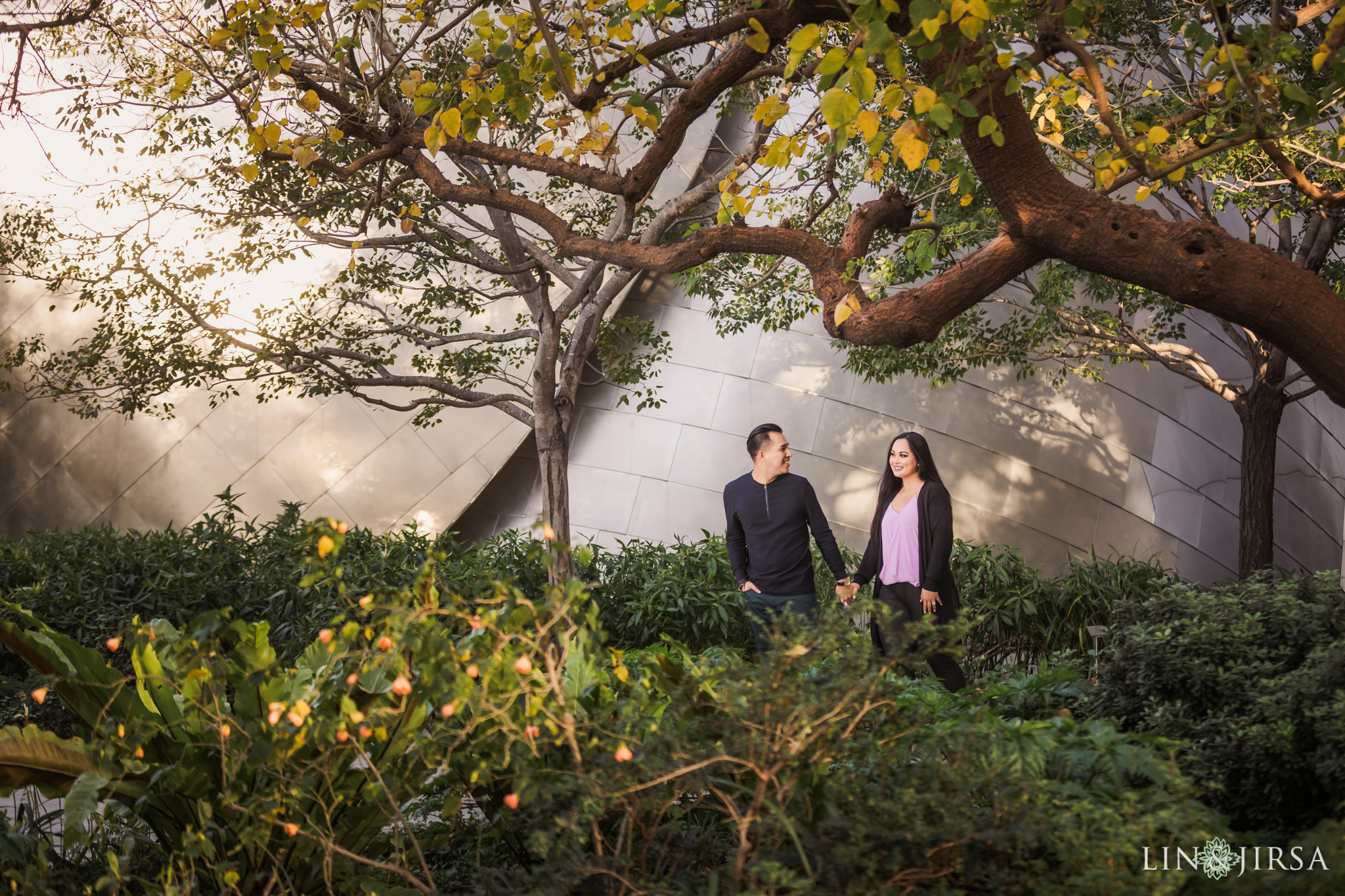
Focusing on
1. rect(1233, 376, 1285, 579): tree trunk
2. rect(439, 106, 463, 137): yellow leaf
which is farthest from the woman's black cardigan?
rect(1233, 376, 1285, 579): tree trunk

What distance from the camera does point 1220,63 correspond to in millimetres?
3182

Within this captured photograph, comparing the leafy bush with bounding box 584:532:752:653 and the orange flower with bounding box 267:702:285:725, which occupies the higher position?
the leafy bush with bounding box 584:532:752:653

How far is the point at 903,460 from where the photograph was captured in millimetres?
4867

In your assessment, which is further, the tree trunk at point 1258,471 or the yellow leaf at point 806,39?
the tree trunk at point 1258,471

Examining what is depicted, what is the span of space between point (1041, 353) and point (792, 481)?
6.06 m

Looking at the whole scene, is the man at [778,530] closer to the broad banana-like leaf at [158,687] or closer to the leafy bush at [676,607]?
the leafy bush at [676,607]

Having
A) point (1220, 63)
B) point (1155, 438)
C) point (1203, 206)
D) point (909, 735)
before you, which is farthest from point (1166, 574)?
point (909, 735)

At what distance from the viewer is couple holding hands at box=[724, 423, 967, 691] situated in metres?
4.68

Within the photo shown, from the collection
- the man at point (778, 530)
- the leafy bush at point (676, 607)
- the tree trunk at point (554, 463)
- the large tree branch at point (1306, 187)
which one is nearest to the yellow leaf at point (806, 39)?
the large tree branch at point (1306, 187)

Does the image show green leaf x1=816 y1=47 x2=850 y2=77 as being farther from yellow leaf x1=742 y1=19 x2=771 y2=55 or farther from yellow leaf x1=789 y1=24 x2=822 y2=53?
yellow leaf x1=742 y1=19 x2=771 y2=55

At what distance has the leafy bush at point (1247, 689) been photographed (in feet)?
7.88

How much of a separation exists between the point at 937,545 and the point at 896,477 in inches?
19.3

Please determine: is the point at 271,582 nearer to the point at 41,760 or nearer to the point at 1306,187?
the point at 41,760

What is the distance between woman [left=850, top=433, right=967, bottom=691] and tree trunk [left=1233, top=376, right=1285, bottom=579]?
16.3 ft
